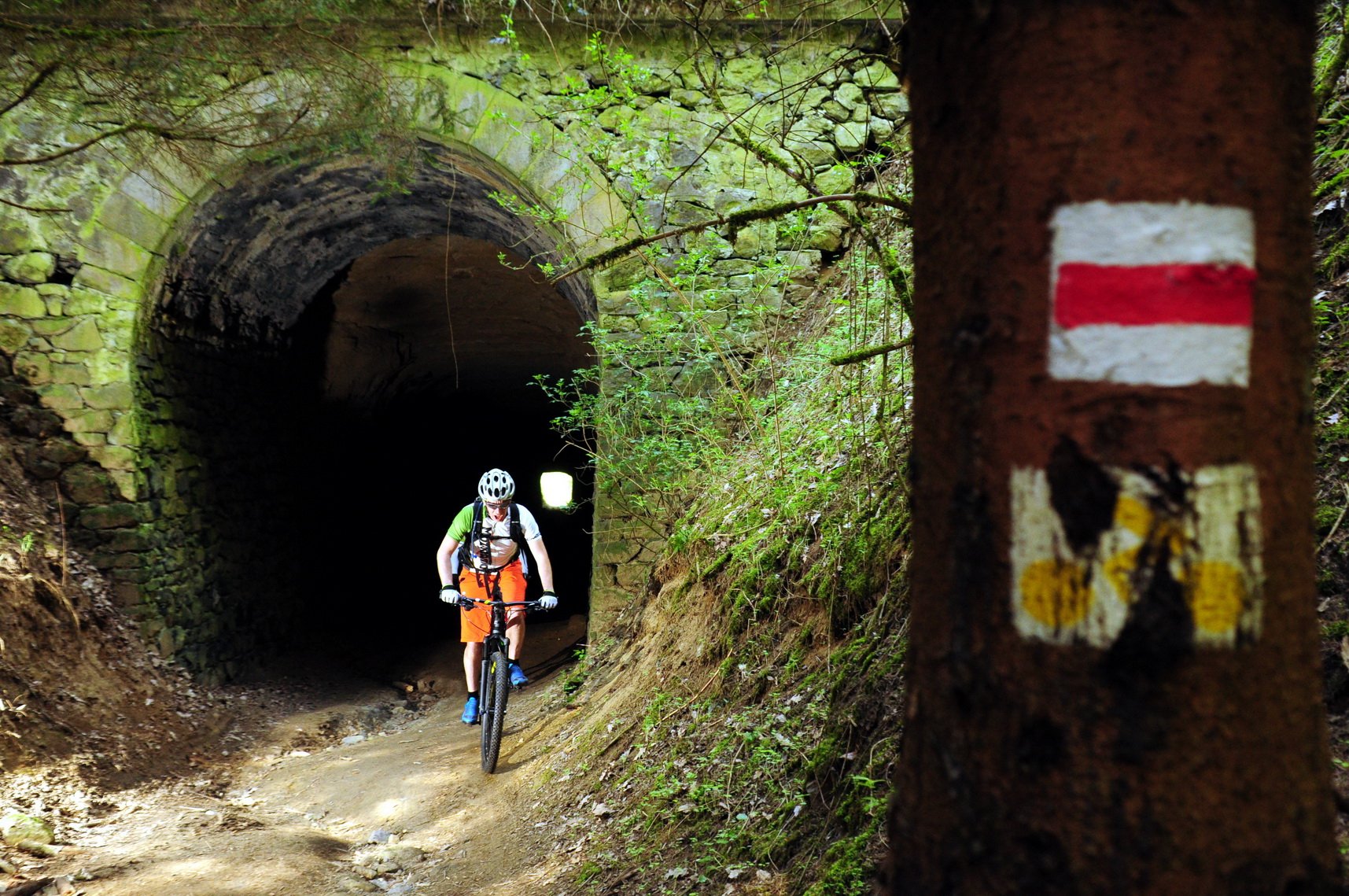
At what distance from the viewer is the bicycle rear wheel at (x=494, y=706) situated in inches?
201

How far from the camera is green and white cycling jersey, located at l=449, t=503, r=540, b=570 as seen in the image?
564cm

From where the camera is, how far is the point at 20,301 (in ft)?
21.2

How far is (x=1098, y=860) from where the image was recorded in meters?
0.83

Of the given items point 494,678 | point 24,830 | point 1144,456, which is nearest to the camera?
point 1144,456

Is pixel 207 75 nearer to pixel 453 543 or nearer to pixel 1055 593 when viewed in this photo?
pixel 453 543

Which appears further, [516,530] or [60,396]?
[60,396]

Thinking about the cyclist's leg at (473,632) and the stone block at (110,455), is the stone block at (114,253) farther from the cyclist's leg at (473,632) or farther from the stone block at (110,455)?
the cyclist's leg at (473,632)

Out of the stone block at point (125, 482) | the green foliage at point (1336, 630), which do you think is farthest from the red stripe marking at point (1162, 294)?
the stone block at point (125, 482)

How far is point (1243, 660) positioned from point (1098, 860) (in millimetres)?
237

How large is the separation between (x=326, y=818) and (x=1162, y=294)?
5.11 metres

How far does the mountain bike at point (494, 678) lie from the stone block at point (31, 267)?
4.19 meters

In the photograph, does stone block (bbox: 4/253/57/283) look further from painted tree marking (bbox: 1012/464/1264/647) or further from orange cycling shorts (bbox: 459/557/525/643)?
painted tree marking (bbox: 1012/464/1264/647)

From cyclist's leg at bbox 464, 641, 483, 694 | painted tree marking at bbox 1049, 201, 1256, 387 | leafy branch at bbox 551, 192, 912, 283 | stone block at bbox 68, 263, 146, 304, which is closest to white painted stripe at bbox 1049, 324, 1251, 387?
painted tree marking at bbox 1049, 201, 1256, 387

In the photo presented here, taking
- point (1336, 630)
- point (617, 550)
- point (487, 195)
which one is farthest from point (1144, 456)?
Result: point (487, 195)
